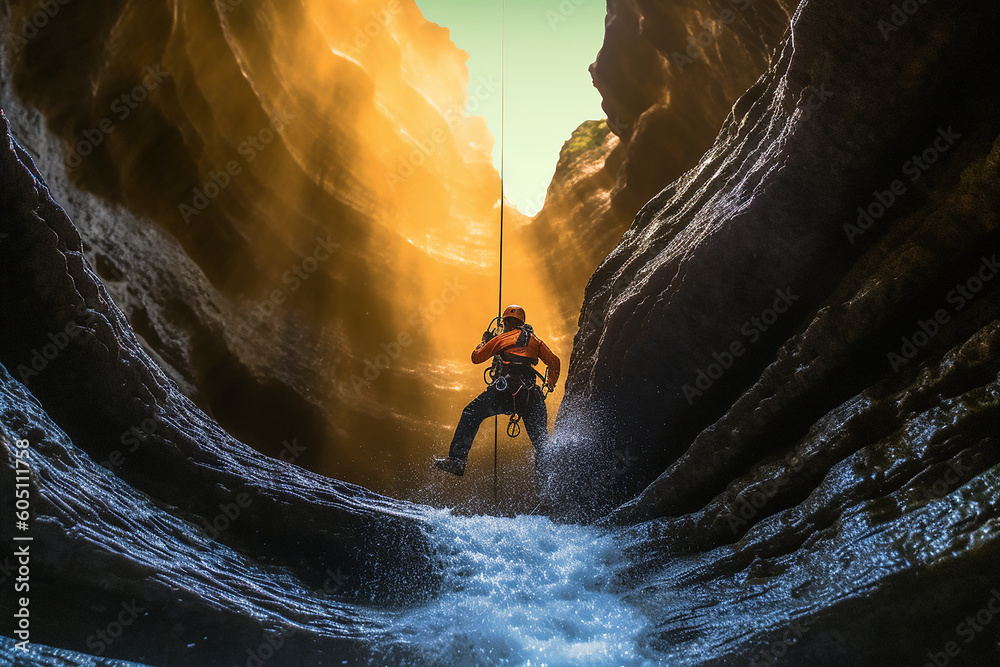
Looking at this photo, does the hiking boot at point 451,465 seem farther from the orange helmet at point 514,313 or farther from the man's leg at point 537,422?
the orange helmet at point 514,313

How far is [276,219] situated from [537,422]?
7809 millimetres

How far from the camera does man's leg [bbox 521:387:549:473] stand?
7.43 metres

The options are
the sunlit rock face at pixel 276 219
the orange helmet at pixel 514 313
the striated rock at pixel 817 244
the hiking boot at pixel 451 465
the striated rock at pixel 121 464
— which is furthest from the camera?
the orange helmet at pixel 514 313

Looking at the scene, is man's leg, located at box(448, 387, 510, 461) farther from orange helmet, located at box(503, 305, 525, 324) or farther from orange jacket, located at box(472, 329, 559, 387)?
orange helmet, located at box(503, 305, 525, 324)

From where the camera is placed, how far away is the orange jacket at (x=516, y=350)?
744cm

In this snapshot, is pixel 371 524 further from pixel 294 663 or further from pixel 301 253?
pixel 301 253

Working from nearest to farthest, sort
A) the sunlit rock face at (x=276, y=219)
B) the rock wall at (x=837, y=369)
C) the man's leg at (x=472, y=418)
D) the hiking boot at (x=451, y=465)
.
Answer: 1. the rock wall at (x=837, y=369)
2. the hiking boot at (x=451, y=465)
3. the man's leg at (x=472, y=418)
4. the sunlit rock face at (x=276, y=219)

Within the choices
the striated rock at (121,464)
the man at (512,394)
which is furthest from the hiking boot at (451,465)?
the striated rock at (121,464)

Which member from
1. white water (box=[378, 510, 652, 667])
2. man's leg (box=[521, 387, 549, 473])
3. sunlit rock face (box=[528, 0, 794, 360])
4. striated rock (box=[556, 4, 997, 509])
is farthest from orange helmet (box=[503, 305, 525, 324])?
sunlit rock face (box=[528, 0, 794, 360])

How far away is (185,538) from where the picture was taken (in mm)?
3797

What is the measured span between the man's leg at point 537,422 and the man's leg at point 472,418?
0.34 metres

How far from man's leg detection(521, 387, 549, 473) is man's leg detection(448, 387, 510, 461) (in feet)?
1.13

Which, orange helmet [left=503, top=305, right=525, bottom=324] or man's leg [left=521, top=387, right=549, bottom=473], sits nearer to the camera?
man's leg [left=521, top=387, right=549, bottom=473]

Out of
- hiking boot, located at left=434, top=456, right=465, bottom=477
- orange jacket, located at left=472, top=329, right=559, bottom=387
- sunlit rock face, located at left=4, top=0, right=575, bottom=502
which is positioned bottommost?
hiking boot, located at left=434, top=456, right=465, bottom=477
